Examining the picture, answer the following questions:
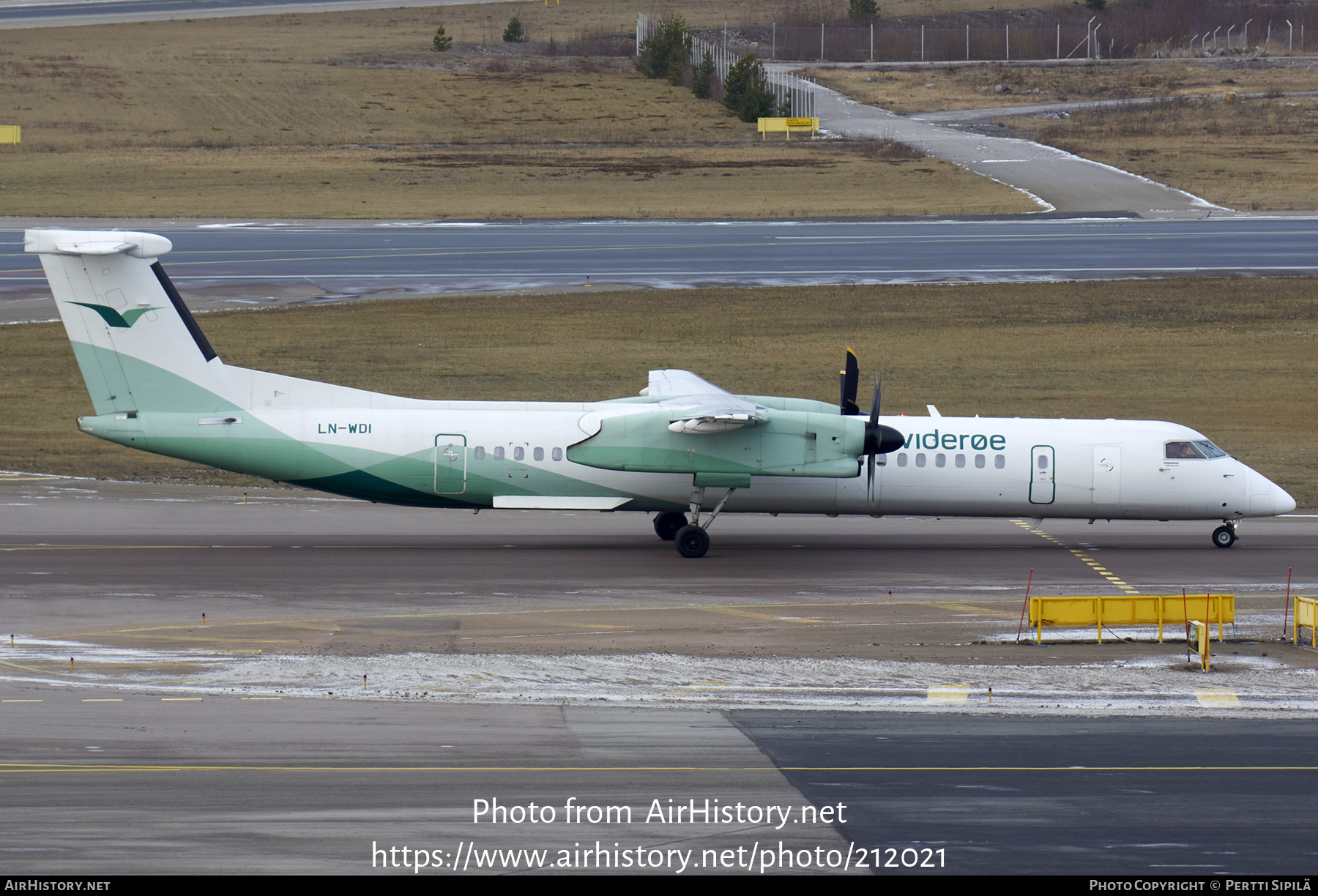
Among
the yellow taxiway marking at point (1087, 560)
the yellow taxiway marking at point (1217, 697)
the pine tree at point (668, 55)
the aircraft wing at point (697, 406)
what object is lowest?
the yellow taxiway marking at point (1087, 560)

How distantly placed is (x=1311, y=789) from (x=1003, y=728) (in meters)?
3.45

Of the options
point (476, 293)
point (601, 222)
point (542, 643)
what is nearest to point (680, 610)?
point (542, 643)

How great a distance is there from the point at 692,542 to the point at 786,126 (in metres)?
70.0

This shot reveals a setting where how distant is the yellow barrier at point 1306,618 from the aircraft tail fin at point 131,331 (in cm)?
1875

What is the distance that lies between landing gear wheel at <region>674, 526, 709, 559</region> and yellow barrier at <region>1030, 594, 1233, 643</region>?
7076 mm

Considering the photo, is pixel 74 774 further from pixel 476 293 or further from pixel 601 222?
pixel 601 222

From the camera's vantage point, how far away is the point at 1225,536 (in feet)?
92.2

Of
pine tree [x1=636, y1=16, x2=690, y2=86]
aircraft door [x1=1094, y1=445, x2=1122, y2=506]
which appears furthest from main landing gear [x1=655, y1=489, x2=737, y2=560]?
pine tree [x1=636, y1=16, x2=690, y2=86]

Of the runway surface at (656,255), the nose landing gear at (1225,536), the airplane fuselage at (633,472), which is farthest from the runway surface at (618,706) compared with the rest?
the runway surface at (656,255)

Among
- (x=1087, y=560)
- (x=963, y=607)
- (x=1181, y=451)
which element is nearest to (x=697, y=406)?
A: (x=963, y=607)

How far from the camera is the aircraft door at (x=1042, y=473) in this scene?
27.2 m

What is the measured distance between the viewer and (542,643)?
2039 cm

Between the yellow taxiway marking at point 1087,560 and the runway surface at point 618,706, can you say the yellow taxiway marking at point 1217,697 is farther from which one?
the yellow taxiway marking at point 1087,560

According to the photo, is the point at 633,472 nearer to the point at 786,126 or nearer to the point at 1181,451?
the point at 1181,451
